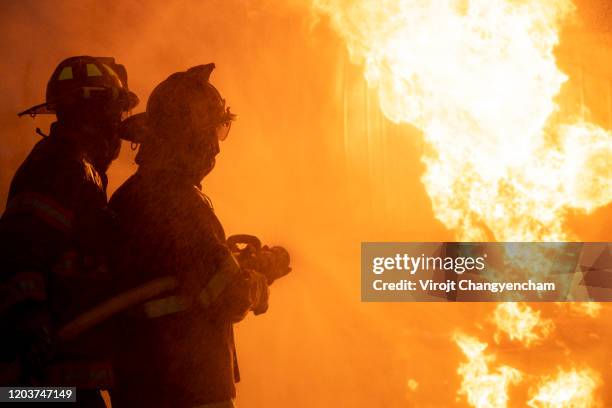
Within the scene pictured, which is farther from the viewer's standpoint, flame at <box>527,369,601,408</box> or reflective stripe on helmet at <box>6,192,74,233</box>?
flame at <box>527,369,601,408</box>

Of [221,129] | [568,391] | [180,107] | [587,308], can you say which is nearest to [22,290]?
[180,107]

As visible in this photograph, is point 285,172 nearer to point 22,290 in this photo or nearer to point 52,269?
point 52,269

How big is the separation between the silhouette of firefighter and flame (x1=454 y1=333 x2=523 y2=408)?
17.6 ft

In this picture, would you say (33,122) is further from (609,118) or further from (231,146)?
(609,118)

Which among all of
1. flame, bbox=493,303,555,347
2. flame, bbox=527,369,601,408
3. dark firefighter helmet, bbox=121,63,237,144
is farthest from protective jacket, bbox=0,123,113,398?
flame, bbox=493,303,555,347

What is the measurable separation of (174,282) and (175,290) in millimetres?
50

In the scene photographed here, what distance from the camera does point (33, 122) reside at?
6.66 meters

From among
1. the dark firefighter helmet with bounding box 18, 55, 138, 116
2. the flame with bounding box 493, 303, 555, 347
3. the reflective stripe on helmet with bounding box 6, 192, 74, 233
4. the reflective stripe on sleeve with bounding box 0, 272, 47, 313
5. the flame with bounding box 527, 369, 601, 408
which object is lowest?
the reflective stripe on sleeve with bounding box 0, 272, 47, 313

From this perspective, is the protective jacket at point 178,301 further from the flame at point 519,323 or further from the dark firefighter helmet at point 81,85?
the flame at point 519,323

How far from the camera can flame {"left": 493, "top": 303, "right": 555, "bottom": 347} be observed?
9.61m

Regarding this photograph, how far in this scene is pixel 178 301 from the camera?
9.37 ft

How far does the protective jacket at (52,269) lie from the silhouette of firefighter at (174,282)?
0.11 meters

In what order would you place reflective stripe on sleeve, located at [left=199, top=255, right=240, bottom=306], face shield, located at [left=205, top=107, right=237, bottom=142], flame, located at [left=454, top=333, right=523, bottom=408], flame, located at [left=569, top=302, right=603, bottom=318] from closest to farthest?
reflective stripe on sleeve, located at [left=199, top=255, right=240, bottom=306] < face shield, located at [left=205, top=107, right=237, bottom=142] < flame, located at [left=454, top=333, right=523, bottom=408] < flame, located at [left=569, top=302, right=603, bottom=318]

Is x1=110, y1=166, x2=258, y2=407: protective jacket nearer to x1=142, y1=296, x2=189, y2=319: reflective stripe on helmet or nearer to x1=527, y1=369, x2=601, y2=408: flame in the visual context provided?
x1=142, y1=296, x2=189, y2=319: reflective stripe on helmet
